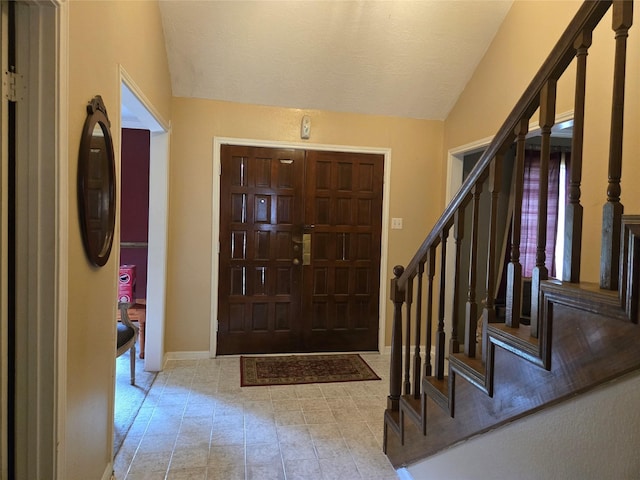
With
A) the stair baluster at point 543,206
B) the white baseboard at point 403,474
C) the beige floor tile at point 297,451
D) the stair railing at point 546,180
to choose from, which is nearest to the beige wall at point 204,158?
the beige floor tile at point 297,451

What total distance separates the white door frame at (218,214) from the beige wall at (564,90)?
33.1 inches

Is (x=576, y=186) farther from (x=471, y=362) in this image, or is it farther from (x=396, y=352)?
(x=396, y=352)

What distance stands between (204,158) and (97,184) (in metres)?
1.89

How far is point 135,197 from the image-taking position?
13.5 ft

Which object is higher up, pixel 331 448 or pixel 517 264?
pixel 517 264

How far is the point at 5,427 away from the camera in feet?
3.92

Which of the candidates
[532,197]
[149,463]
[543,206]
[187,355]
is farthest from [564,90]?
[187,355]

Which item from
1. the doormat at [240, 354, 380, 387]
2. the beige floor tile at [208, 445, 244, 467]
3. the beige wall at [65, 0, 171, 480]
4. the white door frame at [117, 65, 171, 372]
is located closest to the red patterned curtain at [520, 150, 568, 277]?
the doormat at [240, 354, 380, 387]

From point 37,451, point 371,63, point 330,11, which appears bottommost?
point 37,451

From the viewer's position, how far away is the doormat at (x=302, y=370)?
125 inches

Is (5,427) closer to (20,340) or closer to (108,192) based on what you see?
(20,340)

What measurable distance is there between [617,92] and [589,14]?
22cm

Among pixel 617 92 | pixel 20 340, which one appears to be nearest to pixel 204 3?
pixel 20 340

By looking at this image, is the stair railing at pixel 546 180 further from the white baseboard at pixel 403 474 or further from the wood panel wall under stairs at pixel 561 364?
the white baseboard at pixel 403 474
